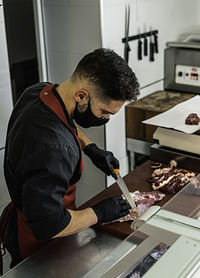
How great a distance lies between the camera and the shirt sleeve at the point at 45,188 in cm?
135

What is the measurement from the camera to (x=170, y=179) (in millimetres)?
1980

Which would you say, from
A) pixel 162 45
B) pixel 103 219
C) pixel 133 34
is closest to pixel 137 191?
pixel 103 219

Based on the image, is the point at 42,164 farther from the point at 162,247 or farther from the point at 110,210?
the point at 162,247

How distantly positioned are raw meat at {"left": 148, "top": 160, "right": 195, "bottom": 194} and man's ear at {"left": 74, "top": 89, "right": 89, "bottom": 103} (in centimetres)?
67

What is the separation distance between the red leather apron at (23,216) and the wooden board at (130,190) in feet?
0.35

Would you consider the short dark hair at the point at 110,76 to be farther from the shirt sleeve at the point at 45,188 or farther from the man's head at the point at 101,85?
the shirt sleeve at the point at 45,188

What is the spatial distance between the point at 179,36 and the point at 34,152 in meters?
2.16

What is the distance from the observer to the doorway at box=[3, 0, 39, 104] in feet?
9.26

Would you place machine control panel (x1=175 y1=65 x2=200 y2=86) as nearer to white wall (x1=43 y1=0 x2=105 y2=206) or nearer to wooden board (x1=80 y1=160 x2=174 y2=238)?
white wall (x1=43 y1=0 x2=105 y2=206)

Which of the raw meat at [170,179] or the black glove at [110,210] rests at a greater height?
the black glove at [110,210]

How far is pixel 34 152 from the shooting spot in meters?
1.39

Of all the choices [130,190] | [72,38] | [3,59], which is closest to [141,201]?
[130,190]

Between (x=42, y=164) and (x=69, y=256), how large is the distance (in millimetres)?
382

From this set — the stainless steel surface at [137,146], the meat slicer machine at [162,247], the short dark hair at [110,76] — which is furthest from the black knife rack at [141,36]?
the meat slicer machine at [162,247]
